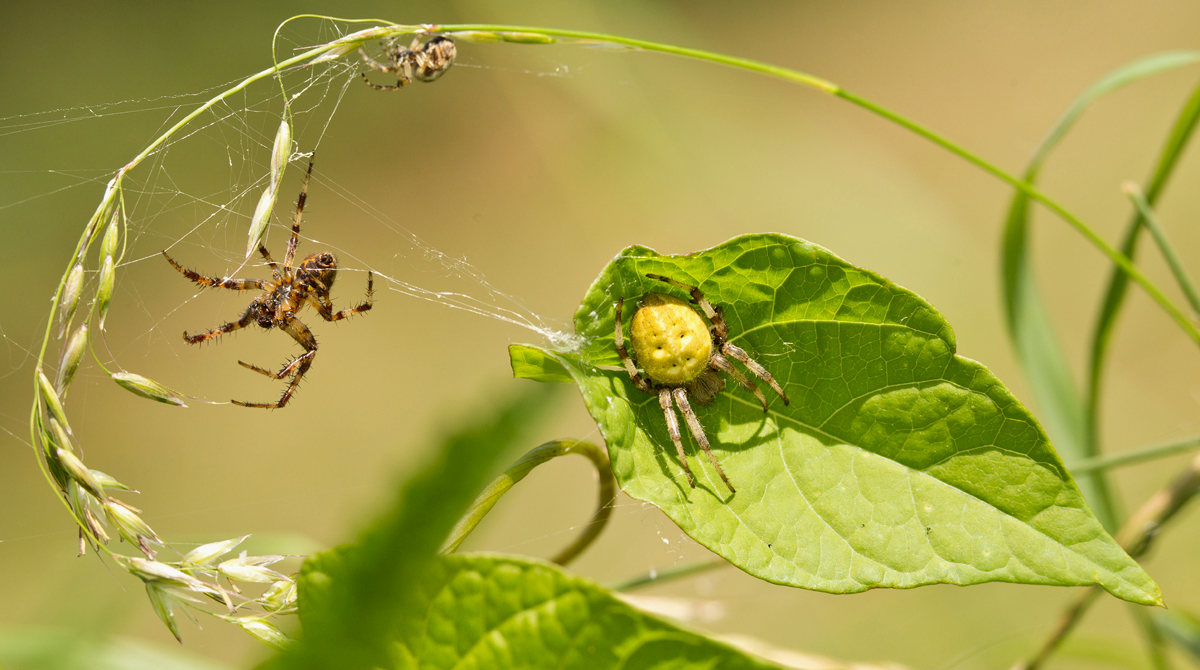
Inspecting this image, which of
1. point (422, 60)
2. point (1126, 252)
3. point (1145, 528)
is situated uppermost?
point (422, 60)

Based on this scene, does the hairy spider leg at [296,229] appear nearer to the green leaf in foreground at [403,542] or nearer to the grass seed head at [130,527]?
the grass seed head at [130,527]

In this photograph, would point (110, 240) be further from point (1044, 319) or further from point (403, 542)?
point (1044, 319)

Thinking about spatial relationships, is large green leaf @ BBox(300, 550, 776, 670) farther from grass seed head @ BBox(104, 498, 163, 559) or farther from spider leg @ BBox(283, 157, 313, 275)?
spider leg @ BBox(283, 157, 313, 275)

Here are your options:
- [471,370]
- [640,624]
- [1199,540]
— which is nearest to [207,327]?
[471,370]

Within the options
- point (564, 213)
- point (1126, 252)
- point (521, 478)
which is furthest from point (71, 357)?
point (564, 213)

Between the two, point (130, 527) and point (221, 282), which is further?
point (221, 282)

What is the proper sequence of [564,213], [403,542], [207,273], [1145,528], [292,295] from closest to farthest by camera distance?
[403,542] → [1145,528] → [292,295] → [207,273] → [564,213]

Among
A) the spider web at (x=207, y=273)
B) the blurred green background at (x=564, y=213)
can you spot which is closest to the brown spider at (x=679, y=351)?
the spider web at (x=207, y=273)
